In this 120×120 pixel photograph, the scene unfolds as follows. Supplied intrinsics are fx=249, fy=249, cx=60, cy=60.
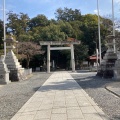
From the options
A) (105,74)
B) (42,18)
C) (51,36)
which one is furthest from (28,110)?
(42,18)

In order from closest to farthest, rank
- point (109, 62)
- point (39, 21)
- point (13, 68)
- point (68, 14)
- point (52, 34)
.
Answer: point (13, 68) < point (109, 62) < point (52, 34) < point (39, 21) < point (68, 14)

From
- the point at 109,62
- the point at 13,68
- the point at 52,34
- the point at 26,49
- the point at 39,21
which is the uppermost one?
the point at 39,21

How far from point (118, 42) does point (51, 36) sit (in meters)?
28.3

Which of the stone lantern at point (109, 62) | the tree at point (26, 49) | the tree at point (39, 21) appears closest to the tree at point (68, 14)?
the tree at point (39, 21)

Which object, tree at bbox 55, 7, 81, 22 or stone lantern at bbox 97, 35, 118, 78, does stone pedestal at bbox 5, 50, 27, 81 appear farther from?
tree at bbox 55, 7, 81, 22

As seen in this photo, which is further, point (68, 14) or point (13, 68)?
point (68, 14)

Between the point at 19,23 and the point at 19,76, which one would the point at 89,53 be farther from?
the point at 19,76

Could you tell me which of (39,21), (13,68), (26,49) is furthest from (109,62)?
(39,21)

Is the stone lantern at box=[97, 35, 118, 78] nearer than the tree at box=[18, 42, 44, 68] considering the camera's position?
Yes

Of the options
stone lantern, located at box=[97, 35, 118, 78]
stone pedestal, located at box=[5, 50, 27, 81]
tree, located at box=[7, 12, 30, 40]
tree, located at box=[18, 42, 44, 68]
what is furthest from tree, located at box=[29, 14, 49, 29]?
stone pedestal, located at box=[5, 50, 27, 81]

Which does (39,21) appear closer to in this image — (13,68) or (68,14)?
(68,14)

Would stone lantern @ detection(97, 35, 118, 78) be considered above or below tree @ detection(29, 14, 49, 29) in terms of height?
below

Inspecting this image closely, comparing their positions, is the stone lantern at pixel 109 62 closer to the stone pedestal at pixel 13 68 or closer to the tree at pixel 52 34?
the stone pedestal at pixel 13 68

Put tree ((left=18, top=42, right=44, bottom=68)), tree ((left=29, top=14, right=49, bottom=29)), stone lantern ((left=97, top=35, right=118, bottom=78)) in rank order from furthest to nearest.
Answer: tree ((left=29, top=14, right=49, bottom=29))
tree ((left=18, top=42, right=44, bottom=68))
stone lantern ((left=97, top=35, right=118, bottom=78))
